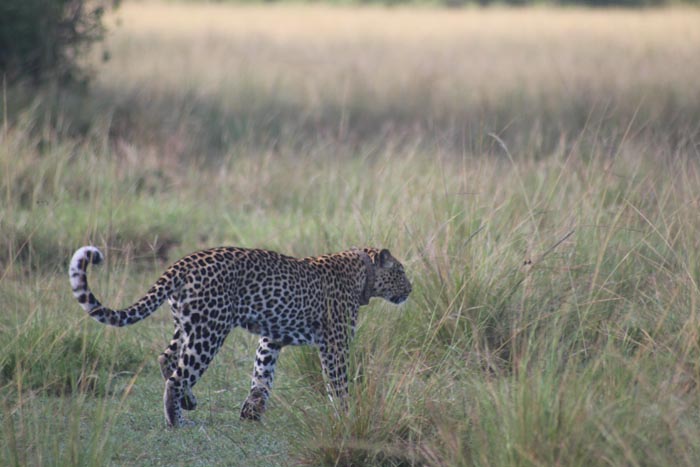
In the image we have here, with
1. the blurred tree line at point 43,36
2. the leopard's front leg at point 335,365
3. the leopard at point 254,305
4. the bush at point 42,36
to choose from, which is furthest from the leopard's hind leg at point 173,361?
the blurred tree line at point 43,36

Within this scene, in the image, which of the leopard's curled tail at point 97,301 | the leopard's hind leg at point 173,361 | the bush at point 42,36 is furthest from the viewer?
the bush at point 42,36

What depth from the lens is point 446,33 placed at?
28.1 meters

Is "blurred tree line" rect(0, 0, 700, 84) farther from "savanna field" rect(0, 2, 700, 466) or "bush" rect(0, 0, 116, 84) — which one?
"savanna field" rect(0, 2, 700, 466)

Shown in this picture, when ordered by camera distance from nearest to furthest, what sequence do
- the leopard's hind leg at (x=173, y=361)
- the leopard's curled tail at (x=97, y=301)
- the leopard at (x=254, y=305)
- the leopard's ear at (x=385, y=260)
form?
the leopard's curled tail at (x=97, y=301), the leopard at (x=254, y=305), the leopard's hind leg at (x=173, y=361), the leopard's ear at (x=385, y=260)

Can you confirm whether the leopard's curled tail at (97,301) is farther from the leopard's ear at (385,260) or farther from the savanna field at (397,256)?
the leopard's ear at (385,260)

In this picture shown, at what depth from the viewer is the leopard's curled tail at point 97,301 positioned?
177 inches

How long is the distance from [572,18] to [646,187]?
23.9 m

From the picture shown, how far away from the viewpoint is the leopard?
15.5 ft

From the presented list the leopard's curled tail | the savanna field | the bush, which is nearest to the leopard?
the leopard's curled tail

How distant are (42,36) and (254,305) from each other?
8.63m

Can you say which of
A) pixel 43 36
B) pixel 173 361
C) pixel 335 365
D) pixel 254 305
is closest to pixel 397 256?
pixel 335 365

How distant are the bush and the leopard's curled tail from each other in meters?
8.02

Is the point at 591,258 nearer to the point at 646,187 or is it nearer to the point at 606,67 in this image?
the point at 646,187

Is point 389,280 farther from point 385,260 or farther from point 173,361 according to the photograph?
point 173,361
